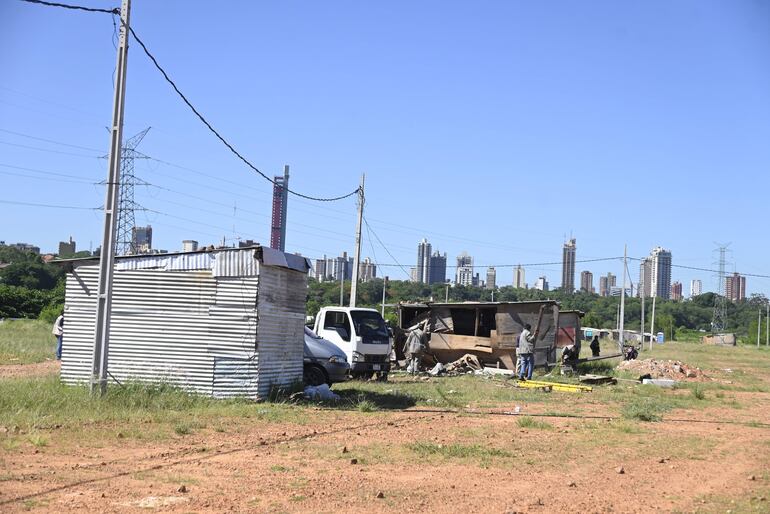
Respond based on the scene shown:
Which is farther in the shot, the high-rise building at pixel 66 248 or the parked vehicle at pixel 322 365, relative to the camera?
the high-rise building at pixel 66 248

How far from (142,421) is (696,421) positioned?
34.3ft

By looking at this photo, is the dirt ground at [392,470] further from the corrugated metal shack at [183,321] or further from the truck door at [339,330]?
the truck door at [339,330]

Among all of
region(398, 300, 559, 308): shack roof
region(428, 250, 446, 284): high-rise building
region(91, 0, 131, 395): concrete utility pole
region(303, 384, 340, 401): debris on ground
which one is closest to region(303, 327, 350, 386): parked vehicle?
region(303, 384, 340, 401): debris on ground

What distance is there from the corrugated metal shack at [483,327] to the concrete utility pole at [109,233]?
54.4ft

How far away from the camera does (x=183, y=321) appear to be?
15016 mm

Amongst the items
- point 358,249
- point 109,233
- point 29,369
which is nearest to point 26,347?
point 29,369

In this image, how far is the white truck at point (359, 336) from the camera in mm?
22188

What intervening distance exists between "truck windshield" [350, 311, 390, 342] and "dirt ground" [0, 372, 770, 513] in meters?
8.64

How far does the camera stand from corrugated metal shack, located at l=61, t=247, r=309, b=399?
49.0ft

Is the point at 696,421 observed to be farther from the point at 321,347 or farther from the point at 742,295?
the point at 742,295

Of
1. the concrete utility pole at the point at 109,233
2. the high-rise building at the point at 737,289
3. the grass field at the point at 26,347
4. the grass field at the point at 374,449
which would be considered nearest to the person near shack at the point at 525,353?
the grass field at the point at 374,449

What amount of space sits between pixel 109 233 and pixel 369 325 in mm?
10282

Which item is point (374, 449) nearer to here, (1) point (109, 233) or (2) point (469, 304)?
(1) point (109, 233)

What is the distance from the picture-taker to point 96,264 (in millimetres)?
15289
